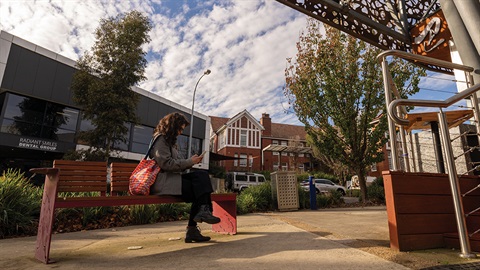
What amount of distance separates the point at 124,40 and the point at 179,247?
12756 millimetres

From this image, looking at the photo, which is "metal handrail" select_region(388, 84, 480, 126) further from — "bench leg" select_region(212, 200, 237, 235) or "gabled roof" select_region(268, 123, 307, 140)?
"gabled roof" select_region(268, 123, 307, 140)

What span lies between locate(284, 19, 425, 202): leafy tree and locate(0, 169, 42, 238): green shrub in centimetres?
990

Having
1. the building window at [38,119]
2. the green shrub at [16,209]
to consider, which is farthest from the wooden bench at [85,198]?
the building window at [38,119]

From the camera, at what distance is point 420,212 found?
2.66m

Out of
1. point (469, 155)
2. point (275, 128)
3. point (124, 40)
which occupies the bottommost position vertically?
point (469, 155)

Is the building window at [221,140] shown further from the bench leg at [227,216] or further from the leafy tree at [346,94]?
the bench leg at [227,216]

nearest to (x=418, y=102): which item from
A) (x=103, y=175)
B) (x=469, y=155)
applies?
(x=469, y=155)

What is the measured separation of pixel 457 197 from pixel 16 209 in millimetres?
6716

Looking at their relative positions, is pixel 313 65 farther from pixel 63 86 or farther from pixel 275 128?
pixel 275 128

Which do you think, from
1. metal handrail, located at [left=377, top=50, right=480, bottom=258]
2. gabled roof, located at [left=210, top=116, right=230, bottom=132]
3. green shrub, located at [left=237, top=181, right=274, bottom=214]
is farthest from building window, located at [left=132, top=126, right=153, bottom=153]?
gabled roof, located at [left=210, top=116, right=230, bottom=132]

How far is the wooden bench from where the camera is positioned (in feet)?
7.73

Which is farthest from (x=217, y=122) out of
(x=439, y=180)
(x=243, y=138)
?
(x=439, y=180)

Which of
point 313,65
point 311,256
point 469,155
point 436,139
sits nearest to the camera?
point 311,256

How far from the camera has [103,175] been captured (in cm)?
338
